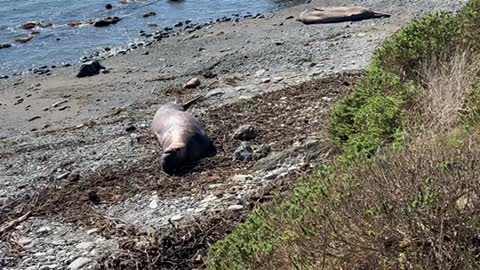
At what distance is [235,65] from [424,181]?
10.4 m

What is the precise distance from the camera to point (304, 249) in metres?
3.73

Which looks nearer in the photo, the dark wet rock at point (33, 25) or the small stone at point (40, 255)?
the small stone at point (40, 255)

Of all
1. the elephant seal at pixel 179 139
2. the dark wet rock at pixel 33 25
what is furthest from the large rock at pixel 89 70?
the elephant seal at pixel 179 139

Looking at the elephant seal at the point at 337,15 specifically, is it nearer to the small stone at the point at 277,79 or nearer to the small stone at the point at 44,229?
the small stone at the point at 277,79

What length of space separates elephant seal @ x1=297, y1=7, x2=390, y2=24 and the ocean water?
3.99 metres

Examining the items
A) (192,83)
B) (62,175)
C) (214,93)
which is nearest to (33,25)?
(192,83)

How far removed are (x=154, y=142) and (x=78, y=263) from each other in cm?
344

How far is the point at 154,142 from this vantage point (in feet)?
31.2

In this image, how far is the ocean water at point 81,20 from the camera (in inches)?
743

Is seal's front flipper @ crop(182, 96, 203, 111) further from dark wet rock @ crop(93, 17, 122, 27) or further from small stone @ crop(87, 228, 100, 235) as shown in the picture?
dark wet rock @ crop(93, 17, 122, 27)

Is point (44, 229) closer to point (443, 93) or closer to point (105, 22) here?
point (443, 93)

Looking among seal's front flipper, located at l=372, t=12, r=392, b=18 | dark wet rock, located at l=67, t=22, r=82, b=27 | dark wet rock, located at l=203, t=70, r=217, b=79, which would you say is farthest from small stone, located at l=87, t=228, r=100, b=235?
dark wet rock, located at l=67, t=22, r=82, b=27

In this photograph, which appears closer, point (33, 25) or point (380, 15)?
point (380, 15)

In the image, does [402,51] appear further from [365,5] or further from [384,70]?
[365,5]
